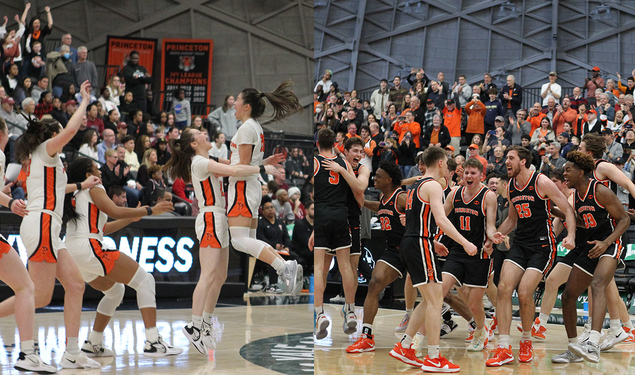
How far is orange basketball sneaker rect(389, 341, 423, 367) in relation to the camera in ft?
16.1

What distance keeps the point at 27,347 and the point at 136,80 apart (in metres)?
11.1

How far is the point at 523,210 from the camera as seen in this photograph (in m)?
5.36

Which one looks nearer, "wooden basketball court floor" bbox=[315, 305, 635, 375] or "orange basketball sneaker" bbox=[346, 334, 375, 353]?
"wooden basketball court floor" bbox=[315, 305, 635, 375]

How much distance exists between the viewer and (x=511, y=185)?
17.9 ft

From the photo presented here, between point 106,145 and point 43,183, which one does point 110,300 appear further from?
point 106,145

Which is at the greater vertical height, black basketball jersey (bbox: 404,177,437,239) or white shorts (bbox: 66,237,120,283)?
black basketball jersey (bbox: 404,177,437,239)

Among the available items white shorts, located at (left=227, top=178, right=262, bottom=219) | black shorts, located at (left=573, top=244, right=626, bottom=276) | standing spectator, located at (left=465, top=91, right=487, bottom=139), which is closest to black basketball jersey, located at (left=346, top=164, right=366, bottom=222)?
white shorts, located at (left=227, top=178, right=262, bottom=219)

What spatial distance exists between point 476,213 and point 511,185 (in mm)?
412

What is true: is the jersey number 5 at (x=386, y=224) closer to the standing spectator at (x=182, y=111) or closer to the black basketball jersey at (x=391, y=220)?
the black basketball jersey at (x=391, y=220)

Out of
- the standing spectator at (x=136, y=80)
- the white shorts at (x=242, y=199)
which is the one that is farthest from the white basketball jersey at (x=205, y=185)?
the standing spectator at (x=136, y=80)

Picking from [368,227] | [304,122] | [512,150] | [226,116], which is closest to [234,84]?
[226,116]

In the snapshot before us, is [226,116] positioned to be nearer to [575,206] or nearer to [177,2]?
[177,2]

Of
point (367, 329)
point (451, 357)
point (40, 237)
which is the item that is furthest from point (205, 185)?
point (451, 357)

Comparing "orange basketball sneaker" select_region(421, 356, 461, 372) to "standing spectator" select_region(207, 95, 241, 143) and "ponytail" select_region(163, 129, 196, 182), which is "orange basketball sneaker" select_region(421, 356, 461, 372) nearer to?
"ponytail" select_region(163, 129, 196, 182)
